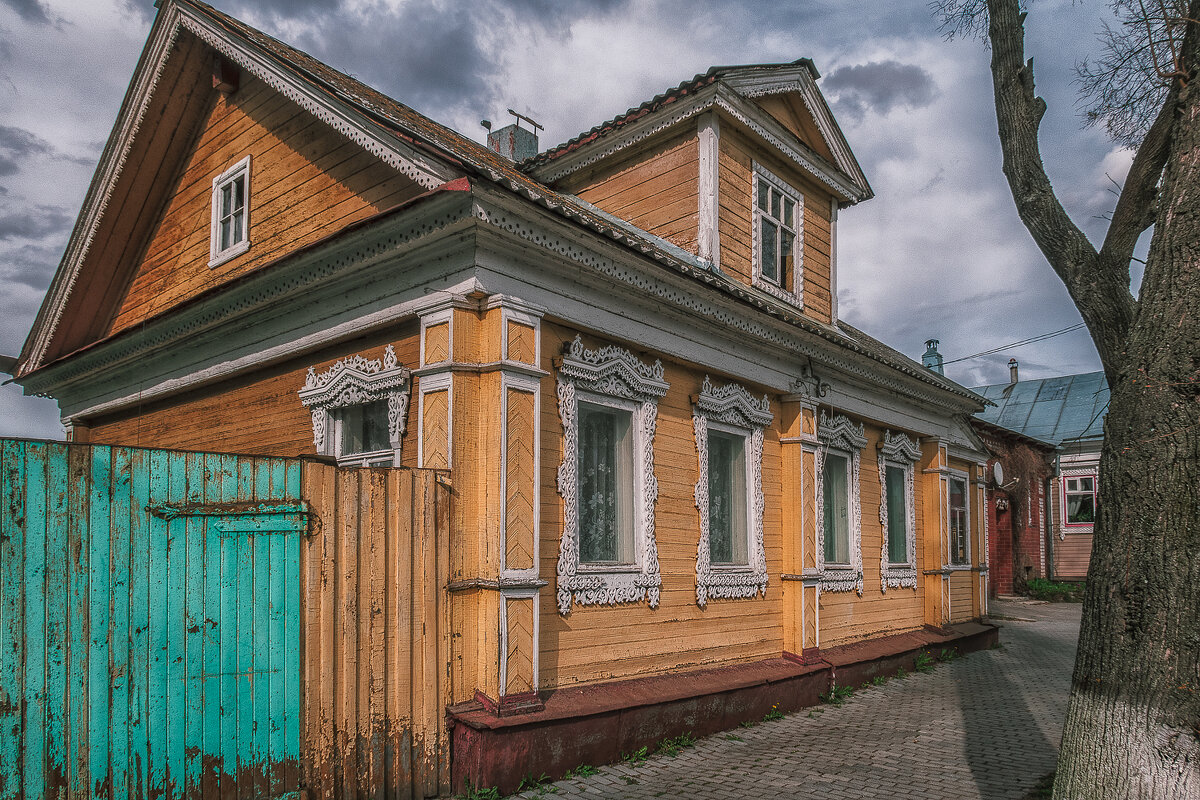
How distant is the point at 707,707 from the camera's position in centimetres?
766

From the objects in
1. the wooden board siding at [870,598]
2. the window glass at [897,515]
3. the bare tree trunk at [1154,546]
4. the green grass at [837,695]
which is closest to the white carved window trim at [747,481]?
the green grass at [837,695]

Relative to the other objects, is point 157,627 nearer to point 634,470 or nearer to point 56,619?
point 56,619

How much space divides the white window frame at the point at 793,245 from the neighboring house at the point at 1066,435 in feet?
52.0

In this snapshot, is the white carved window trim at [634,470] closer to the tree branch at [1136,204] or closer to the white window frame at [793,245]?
the white window frame at [793,245]

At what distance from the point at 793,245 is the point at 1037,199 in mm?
6709

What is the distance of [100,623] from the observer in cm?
441

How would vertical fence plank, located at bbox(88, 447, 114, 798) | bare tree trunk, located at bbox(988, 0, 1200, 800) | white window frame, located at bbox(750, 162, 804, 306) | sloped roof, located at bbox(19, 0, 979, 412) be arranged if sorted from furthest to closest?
white window frame, located at bbox(750, 162, 804, 306) → sloped roof, located at bbox(19, 0, 979, 412) → vertical fence plank, located at bbox(88, 447, 114, 798) → bare tree trunk, located at bbox(988, 0, 1200, 800)

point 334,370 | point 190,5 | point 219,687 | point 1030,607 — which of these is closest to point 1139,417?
point 219,687

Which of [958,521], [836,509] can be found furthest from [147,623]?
[958,521]

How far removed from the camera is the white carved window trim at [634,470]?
6.74 metres

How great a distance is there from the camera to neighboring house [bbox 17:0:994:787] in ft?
19.9

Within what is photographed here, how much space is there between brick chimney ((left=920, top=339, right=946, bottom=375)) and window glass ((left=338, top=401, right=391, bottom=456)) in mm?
25832

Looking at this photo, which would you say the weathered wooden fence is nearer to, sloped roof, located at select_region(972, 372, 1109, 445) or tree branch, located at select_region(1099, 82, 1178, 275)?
tree branch, located at select_region(1099, 82, 1178, 275)

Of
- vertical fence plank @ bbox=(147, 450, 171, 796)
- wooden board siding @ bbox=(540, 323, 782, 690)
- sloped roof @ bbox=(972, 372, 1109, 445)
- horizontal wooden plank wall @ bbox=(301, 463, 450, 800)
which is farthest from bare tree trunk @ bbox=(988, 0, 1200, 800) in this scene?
sloped roof @ bbox=(972, 372, 1109, 445)
